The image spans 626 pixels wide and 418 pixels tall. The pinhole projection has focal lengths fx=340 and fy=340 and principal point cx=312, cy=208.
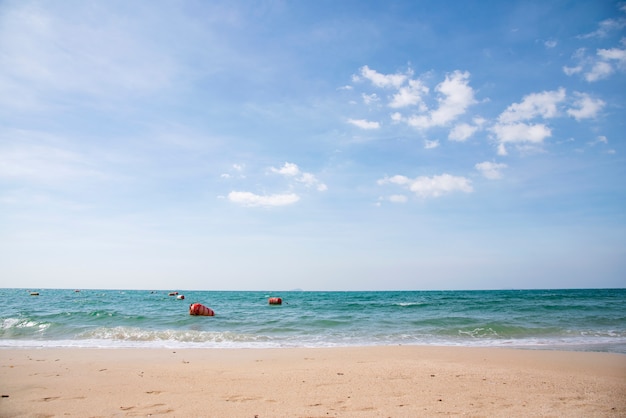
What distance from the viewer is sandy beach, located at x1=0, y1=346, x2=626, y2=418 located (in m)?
4.86

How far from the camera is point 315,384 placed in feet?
20.3

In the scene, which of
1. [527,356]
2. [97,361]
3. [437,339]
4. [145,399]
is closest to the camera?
[145,399]

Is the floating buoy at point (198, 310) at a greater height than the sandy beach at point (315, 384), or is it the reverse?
the sandy beach at point (315, 384)

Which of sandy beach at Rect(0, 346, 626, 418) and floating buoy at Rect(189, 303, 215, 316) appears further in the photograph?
floating buoy at Rect(189, 303, 215, 316)

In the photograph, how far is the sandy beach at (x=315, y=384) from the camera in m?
4.86

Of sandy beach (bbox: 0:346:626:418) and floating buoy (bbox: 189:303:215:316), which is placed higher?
sandy beach (bbox: 0:346:626:418)

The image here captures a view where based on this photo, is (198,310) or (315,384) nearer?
(315,384)

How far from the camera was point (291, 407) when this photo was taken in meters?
4.93

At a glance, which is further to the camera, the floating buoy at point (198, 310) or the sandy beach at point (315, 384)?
the floating buoy at point (198, 310)

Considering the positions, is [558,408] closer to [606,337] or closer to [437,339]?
[437,339]

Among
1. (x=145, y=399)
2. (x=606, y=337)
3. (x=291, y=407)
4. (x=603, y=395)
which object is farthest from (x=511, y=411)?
(x=606, y=337)

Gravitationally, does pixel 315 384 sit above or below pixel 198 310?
above

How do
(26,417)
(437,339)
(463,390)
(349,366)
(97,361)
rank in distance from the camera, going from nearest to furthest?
(26,417), (463,390), (349,366), (97,361), (437,339)

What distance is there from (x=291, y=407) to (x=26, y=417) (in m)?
3.54
